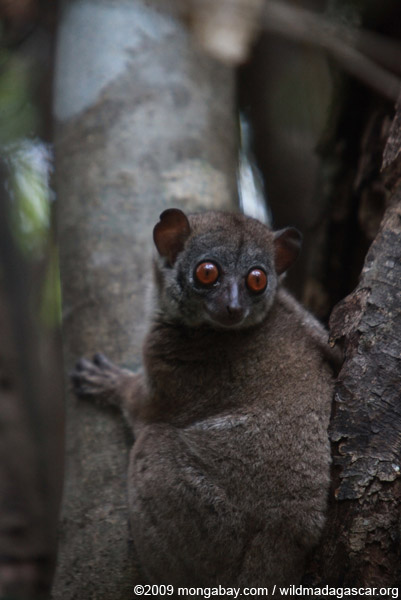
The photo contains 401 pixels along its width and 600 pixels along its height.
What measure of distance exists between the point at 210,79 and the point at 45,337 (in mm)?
2776

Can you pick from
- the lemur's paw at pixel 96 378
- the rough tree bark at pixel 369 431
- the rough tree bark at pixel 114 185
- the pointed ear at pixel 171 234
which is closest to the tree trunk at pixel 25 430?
the rough tree bark at pixel 114 185

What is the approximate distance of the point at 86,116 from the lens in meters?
Answer: 4.43

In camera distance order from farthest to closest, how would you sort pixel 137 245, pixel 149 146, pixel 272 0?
pixel 272 0
pixel 149 146
pixel 137 245

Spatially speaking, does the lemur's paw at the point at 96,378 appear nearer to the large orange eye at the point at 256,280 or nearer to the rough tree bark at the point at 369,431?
the large orange eye at the point at 256,280

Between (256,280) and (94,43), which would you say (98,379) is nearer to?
(256,280)

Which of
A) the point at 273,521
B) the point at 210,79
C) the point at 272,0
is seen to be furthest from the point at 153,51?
the point at 273,521

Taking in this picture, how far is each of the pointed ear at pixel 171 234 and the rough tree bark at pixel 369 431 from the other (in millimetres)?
1091

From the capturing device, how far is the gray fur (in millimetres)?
2695

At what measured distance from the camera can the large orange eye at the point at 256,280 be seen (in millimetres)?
3367

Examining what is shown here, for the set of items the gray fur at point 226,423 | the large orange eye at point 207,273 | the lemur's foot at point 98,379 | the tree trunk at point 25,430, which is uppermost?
the large orange eye at point 207,273

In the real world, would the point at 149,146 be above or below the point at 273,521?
above

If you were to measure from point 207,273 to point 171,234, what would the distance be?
353mm

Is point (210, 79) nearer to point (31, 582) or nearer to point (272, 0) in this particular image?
point (272, 0)

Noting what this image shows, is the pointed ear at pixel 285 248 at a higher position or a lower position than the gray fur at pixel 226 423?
higher
